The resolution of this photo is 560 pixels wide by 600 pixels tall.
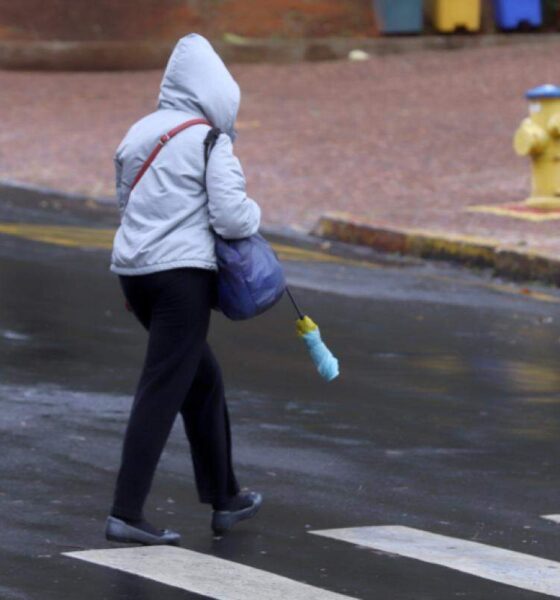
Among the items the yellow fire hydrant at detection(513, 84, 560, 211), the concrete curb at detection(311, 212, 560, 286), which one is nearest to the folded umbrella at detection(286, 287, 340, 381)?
the concrete curb at detection(311, 212, 560, 286)

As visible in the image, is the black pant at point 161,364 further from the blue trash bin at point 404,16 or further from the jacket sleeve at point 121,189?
the blue trash bin at point 404,16

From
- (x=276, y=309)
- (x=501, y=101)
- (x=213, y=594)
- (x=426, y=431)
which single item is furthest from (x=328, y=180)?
(x=213, y=594)

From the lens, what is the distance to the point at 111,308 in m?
11.6

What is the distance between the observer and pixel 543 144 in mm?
16453

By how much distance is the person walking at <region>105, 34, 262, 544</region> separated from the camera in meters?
6.30

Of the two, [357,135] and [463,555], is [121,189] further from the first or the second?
[357,135]

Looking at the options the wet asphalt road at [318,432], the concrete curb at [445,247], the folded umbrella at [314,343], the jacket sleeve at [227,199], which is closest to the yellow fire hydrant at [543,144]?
the concrete curb at [445,247]

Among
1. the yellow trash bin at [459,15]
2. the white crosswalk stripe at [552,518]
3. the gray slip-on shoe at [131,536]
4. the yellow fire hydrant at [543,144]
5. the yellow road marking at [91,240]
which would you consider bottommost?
the yellow road marking at [91,240]

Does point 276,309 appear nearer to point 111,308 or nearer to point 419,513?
point 111,308

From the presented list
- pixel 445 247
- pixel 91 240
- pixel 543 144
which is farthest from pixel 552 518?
pixel 543 144

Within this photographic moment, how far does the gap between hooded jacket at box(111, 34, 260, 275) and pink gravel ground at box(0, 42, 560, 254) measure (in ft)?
26.2

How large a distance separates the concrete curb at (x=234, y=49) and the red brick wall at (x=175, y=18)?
19 centimetres

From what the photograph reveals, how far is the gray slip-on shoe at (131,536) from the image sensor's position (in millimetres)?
6348

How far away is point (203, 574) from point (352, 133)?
1621 centimetres
